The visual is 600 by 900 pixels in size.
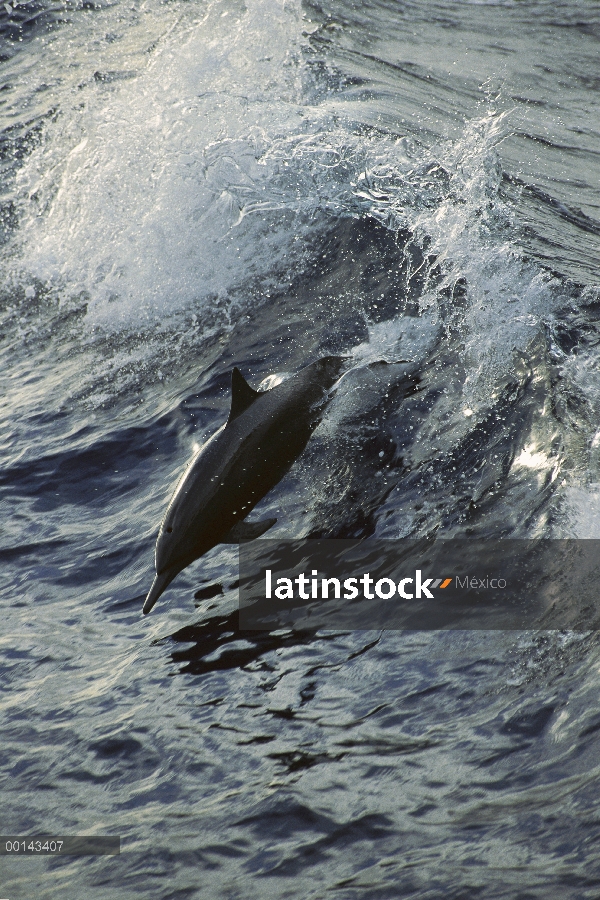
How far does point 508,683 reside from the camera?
14.8 ft

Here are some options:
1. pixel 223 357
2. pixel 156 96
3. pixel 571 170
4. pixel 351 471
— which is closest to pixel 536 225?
pixel 571 170

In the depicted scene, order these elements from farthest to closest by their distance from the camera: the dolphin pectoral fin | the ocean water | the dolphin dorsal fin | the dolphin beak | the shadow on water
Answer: the dolphin dorsal fin, the dolphin pectoral fin, the dolphin beak, the shadow on water, the ocean water

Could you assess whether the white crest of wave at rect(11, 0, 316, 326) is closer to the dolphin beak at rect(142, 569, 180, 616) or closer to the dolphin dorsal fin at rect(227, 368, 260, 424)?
the dolphin dorsal fin at rect(227, 368, 260, 424)

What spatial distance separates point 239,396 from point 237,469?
0.54 metres

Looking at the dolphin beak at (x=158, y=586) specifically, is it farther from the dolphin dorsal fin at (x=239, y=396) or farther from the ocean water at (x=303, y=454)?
the dolphin dorsal fin at (x=239, y=396)

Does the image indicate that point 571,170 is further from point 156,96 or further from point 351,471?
point 351,471

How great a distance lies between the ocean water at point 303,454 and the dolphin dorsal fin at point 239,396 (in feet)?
2.69

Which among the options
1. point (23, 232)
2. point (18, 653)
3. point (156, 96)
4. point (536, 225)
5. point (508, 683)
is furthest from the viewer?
point (156, 96)

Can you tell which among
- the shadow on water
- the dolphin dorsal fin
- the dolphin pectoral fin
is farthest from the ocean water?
the dolphin dorsal fin

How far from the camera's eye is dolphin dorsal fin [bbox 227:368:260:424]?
5898mm

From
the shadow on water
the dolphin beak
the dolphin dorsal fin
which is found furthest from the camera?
the dolphin dorsal fin

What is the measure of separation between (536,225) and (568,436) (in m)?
4.70

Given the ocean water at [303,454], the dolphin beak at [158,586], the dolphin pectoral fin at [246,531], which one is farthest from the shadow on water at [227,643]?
the dolphin pectoral fin at [246,531]

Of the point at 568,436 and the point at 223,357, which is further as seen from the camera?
the point at 223,357
